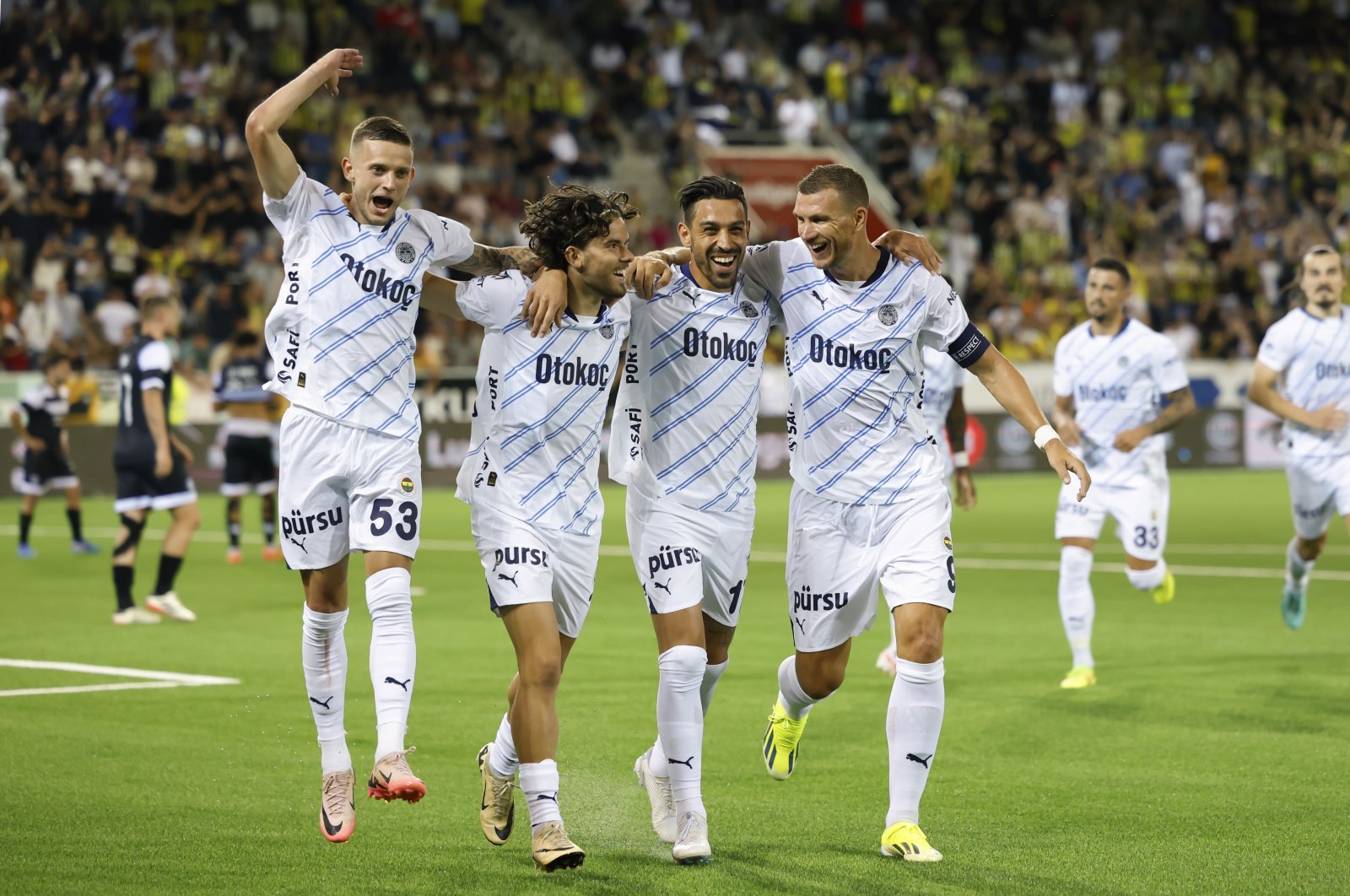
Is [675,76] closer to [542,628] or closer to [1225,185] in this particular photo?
[1225,185]

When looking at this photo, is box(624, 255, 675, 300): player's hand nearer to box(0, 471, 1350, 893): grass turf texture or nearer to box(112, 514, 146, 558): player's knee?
box(0, 471, 1350, 893): grass turf texture

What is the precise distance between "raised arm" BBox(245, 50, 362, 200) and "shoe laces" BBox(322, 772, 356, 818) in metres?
2.22

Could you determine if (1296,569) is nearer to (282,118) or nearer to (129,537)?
(282,118)

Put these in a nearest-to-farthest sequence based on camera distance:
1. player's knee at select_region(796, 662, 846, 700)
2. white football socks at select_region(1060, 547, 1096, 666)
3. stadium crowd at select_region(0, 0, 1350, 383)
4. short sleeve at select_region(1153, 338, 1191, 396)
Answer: player's knee at select_region(796, 662, 846, 700)
white football socks at select_region(1060, 547, 1096, 666)
short sleeve at select_region(1153, 338, 1191, 396)
stadium crowd at select_region(0, 0, 1350, 383)

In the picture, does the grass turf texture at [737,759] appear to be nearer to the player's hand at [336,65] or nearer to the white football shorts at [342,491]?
the white football shorts at [342,491]

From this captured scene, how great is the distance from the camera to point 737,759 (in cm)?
830

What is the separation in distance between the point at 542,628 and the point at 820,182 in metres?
2.05

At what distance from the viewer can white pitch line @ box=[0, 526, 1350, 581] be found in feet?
53.9

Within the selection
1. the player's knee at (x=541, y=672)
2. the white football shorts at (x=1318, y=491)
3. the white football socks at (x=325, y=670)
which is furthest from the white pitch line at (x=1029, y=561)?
the player's knee at (x=541, y=672)

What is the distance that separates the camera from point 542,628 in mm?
6293

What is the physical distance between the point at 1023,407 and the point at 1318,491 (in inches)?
211

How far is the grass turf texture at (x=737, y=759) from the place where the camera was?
6.18 m

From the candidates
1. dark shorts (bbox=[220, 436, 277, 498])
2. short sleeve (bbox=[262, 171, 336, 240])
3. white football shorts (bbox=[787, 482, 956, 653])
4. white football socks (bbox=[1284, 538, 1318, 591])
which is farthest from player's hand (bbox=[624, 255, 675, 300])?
dark shorts (bbox=[220, 436, 277, 498])

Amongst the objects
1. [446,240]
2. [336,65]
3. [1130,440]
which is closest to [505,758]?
[446,240]
